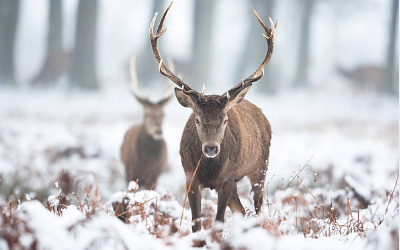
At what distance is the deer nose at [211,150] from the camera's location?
142 inches

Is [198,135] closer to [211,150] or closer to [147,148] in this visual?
[211,150]

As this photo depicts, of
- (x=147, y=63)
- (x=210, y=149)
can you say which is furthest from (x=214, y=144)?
(x=147, y=63)

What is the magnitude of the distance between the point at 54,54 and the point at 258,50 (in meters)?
11.2

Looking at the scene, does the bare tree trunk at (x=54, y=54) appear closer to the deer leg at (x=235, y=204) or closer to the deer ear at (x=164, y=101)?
the deer ear at (x=164, y=101)

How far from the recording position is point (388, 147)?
40.5 ft

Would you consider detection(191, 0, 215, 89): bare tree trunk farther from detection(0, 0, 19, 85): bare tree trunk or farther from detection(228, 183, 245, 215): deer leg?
detection(228, 183, 245, 215): deer leg

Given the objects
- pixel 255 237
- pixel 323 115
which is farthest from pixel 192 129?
pixel 323 115

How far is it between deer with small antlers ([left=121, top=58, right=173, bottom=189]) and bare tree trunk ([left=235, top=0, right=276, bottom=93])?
14.8m

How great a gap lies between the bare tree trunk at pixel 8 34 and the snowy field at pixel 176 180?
2.97m

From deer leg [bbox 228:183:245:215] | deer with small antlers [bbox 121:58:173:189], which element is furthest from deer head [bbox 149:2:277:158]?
Result: deer with small antlers [bbox 121:58:173:189]

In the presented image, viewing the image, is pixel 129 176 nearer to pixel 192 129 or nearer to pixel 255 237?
pixel 192 129

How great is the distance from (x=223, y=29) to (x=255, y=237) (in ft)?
110

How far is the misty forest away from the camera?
3.01 metres

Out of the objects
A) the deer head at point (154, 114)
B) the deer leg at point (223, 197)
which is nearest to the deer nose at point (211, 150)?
the deer leg at point (223, 197)
